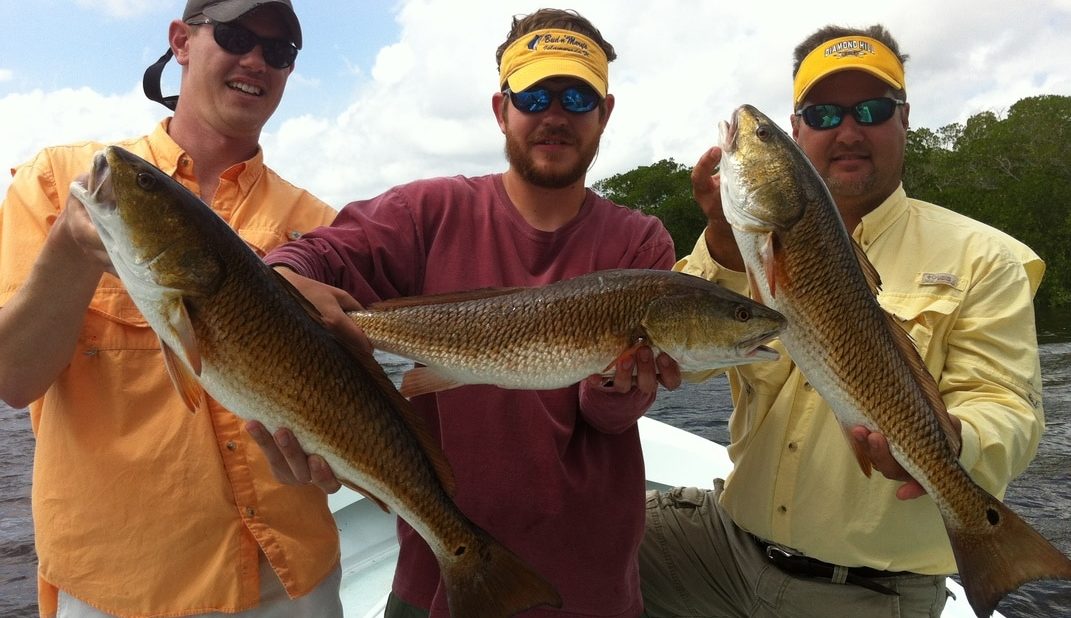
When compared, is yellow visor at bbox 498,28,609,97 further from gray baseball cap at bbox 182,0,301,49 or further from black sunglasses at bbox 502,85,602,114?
gray baseball cap at bbox 182,0,301,49

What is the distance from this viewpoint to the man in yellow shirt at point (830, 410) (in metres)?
3.21

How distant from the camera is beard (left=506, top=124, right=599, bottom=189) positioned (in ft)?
10.3

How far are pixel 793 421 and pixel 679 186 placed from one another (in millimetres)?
55968

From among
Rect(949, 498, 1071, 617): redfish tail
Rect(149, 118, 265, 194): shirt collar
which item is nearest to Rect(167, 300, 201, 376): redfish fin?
Rect(149, 118, 265, 194): shirt collar

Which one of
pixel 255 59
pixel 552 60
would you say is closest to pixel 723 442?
pixel 552 60

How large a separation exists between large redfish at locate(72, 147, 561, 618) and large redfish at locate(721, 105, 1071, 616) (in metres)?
1.39

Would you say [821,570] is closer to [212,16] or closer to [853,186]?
[853,186]

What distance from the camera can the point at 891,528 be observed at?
3.31 metres

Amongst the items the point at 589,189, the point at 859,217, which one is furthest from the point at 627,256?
the point at 859,217

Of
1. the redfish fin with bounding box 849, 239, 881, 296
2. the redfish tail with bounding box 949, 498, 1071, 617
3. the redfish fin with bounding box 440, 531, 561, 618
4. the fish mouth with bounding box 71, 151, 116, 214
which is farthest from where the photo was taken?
the redfish fin with bounding box 849, 239, 881, 296

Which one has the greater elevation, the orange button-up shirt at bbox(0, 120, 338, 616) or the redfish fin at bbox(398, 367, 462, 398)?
the redfish fin at bbox(398, 367, 462, 398)

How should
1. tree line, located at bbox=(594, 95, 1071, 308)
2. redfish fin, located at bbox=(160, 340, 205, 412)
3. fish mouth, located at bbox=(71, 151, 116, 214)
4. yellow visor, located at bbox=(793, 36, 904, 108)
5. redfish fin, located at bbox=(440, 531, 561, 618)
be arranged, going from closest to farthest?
fish mouth, located at bbox=(71, 151, 116, 214)
redfish fin, located at bbox=(160, 340, 205, 412)
redfish fin, located at bbox=(440, 531, 561, 618)
yellow visor, located at bbox=(793, 36, 904, 108)
tree line, located at bbox=(594, 95, 1071, 308)

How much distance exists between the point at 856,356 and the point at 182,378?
93.0 inches

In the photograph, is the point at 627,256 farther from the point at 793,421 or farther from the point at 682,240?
the point at 682,240
